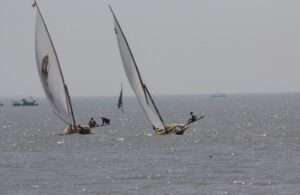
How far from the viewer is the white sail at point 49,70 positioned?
8231cm

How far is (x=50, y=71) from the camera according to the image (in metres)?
83.4

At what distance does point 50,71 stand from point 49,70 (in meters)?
0.22

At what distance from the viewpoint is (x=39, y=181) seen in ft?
181

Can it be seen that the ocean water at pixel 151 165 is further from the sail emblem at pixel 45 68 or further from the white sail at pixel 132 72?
the sail emblem at pixel 45 68

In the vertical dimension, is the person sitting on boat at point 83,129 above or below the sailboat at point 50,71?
below

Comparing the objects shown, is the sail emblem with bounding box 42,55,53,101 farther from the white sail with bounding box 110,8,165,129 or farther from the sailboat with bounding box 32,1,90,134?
the white sail with bounding box 110,8,165,129

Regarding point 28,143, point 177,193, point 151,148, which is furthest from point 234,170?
point 28,143

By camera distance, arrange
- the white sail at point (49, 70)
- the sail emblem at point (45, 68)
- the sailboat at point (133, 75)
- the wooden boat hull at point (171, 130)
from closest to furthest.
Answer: the sailboat at point (133, 75) → the white sail at point (49, 70) → the sail emblem at point (45, 68) → the wooden boat hull at point (171, 130)

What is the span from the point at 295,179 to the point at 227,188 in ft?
16.9

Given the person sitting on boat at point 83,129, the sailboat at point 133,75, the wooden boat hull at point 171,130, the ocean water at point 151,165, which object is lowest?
the ocean water at point 151,165

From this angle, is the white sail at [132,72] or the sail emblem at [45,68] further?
the sail emblem at [45,68]

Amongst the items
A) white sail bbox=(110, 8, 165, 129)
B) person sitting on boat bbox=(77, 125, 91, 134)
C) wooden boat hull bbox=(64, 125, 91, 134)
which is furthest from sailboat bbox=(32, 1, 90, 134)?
person sitting on boat bbox=(77, 125, 91, 134)

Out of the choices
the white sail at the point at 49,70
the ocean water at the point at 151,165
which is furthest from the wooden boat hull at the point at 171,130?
the white sail at the point at 49,70

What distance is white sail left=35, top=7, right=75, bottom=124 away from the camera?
8231 cm
